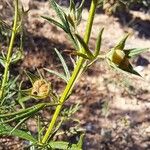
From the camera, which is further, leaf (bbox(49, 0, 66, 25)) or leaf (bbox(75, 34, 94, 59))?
leaf (bbox(49, 0, 66, 25))

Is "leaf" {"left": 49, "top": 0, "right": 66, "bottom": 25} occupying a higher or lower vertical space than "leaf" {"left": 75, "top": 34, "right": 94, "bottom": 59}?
higher

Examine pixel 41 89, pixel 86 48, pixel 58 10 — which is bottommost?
pixel 41 89

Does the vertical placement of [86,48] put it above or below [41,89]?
above

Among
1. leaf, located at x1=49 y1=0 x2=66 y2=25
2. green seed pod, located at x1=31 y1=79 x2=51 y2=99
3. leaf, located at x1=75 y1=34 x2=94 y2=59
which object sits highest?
leaf, located at x1=49 y1=0 x2=66 y2=25

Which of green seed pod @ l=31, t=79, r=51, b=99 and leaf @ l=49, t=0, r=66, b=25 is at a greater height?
leaf @ l=49, t=0, r=66, b=25

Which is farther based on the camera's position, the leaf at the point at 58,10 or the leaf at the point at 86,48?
the leaf at the point at 58,10

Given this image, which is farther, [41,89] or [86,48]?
[41,89]

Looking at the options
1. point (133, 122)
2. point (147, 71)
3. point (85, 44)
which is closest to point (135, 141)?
point (133, 122)

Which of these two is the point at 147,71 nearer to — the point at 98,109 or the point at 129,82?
the point at 129,82

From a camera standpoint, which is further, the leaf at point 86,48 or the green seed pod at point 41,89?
the green seed pod at point 41,89

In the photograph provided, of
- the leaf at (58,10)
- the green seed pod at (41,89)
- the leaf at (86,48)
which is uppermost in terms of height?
the leaf at (58,10)

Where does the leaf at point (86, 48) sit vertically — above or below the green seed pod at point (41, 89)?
above
